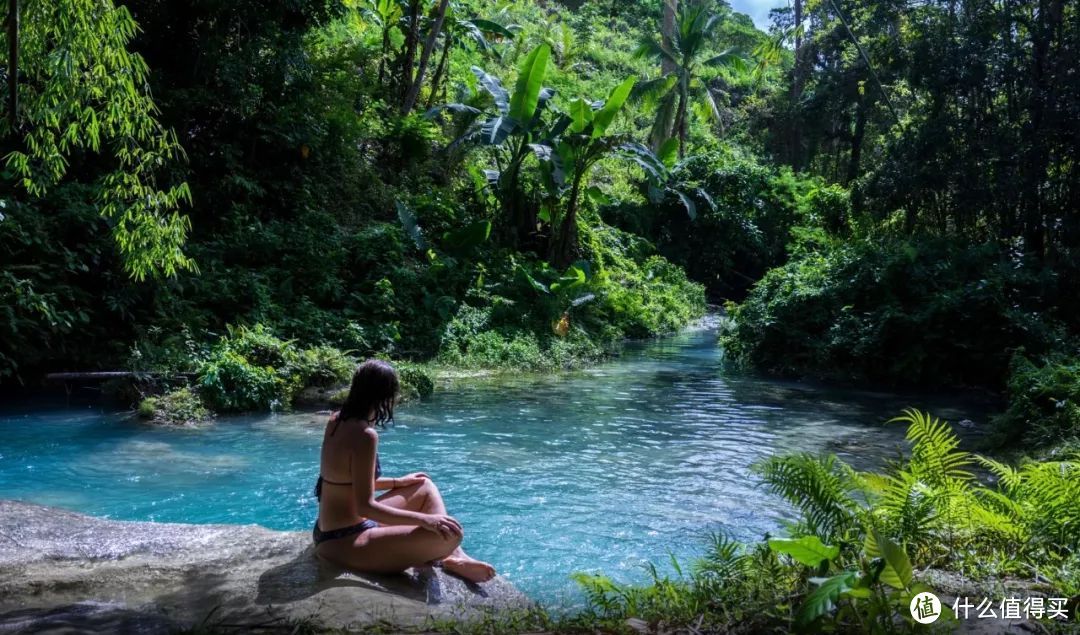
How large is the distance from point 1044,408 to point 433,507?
8088 millimetres

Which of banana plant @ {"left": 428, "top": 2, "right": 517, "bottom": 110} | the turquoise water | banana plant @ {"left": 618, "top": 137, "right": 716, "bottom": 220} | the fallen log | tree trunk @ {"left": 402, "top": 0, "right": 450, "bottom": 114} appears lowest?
the turquoise water

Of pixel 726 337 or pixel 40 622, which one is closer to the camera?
pixel 40 622

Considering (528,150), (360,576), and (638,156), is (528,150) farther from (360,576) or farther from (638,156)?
A: (360,576)

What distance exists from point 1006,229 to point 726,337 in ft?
19.7

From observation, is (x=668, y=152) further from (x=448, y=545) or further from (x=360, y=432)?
(x=360, y=432)

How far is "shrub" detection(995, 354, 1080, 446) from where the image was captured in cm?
914

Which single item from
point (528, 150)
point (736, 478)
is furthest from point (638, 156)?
point (736, 478)

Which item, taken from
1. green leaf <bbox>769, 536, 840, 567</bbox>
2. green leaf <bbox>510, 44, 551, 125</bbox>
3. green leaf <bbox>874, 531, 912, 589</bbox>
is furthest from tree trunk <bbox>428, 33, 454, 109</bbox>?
green leaf <bbox>874, 531, 912, 589</bbox>

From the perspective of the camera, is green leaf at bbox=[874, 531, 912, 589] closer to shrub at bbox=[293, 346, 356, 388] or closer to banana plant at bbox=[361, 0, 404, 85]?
shrub at bbox=[293, 346, 356, 388]

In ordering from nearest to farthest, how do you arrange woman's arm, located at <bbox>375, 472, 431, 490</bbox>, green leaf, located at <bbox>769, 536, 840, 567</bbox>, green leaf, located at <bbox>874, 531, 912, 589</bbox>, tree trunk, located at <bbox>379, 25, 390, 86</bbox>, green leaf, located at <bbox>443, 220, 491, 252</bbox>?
green leaf, located at <bbox>874, 531, 912, 589</bbox>, green leaf, located at <bbox>769, 536, 840, 567</bbox>, woman's arm, located at <bbox>375, 472, 431, 490</bbox>, green leaf, located at <bbox>443, 220, 491, 252</bbox>, tree trunk, located at <bbox>379, 25, 390, 86</bbox>

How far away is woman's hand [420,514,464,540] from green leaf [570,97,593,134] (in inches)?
613

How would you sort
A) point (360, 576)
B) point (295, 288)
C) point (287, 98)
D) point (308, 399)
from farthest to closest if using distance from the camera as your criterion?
point (287, 98) < point (295, 288) < point (308, 399) < point (360, 576)

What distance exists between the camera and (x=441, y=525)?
15.4ft

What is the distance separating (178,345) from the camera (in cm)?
1271
